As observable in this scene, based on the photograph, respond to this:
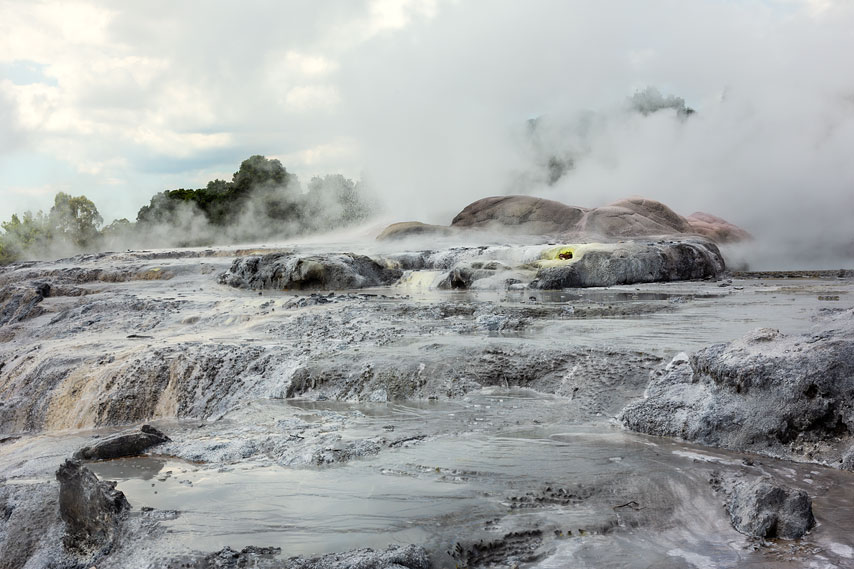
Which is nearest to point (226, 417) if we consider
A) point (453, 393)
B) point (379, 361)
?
point (379, 361)

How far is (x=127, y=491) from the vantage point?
374 cm

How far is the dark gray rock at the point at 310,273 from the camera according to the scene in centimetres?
1459

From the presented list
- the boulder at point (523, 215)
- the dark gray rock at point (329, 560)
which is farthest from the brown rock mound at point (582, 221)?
the dark gray rock at point (329, 560)

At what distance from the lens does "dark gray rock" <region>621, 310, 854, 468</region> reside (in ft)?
12.7

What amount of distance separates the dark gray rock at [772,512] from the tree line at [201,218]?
3331 centimetres

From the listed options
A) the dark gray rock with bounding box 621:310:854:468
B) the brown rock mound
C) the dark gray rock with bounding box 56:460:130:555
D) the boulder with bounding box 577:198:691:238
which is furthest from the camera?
the brown rock mound

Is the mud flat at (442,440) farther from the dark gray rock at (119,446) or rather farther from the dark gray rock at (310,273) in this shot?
the dark gray rock at (310,273)

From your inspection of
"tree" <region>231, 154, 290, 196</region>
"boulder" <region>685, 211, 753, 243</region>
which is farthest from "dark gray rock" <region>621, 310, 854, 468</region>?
"tree" <region>231, 154, 290, 196</region>

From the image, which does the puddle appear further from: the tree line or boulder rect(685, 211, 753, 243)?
the tree line

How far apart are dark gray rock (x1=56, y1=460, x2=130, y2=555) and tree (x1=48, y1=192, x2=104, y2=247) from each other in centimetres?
3818

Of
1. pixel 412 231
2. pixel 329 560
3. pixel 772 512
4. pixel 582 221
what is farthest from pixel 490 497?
pixel 412 231

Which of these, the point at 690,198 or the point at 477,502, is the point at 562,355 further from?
the point at 690,198

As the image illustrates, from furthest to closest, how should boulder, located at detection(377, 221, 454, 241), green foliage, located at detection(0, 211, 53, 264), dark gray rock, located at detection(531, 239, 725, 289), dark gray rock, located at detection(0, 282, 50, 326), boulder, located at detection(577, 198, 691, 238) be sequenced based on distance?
green foliage, located at detection(0, 211, 53, 264)
boulder, located at detection(377, 221, 454, 241)
boulder, located at detection(577, 198, 691, 238)
dark gray rock, located at detection(531, 239, 725, 289)
dark gray rock, located at detection(0, 282, 50, 326)

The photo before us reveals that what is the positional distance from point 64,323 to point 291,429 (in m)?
7.67
